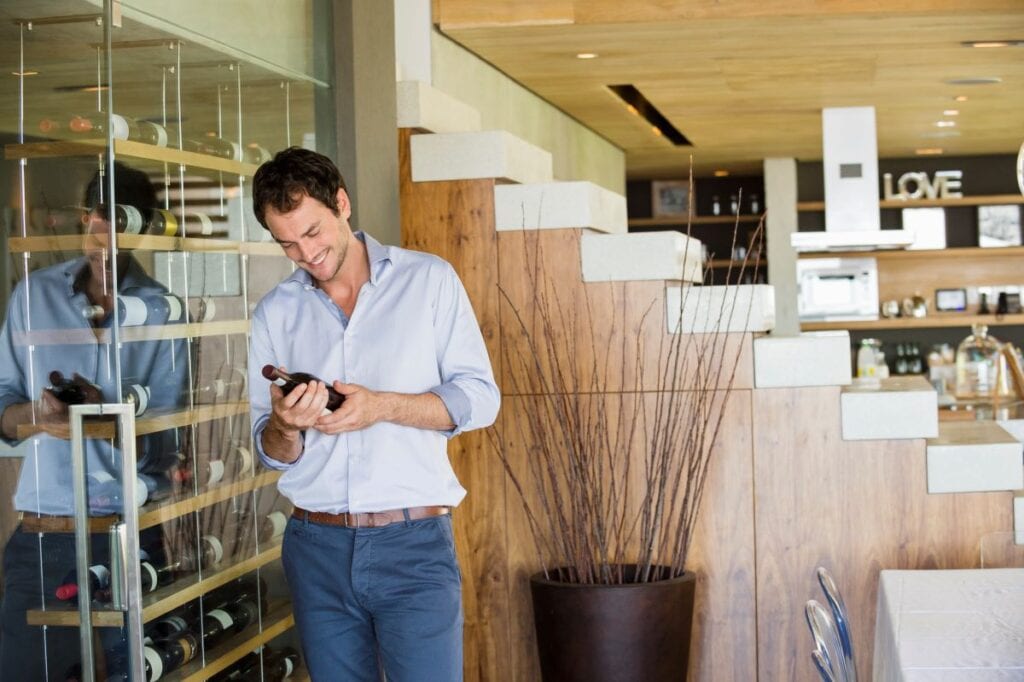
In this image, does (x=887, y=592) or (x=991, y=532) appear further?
(x=991, y=532)

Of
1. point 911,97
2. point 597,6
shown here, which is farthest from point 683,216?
point 597,6

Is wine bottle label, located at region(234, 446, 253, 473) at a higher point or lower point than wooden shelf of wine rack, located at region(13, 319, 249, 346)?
lower

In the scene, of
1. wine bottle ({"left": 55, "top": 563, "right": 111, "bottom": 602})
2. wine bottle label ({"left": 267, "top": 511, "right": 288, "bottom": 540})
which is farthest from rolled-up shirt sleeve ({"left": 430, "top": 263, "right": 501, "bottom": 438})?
wine bottle label ({"left": 267, "top": 511, "right": 288, "bottom": 540})

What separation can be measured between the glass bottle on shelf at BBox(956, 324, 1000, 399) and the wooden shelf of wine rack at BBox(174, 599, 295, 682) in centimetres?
499

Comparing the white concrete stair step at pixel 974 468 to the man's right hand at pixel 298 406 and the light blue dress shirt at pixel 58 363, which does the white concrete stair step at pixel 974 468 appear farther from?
the light blue dress shirt at pixel 58 363

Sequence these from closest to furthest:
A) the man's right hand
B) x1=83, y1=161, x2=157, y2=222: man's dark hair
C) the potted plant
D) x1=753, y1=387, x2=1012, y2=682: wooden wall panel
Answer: the man's right hand → x1=83, y1=161, x2=157, y2=222: man's dark hair → the potted plant → x1=753, y1=387, x2=1012, y2=682: wooden wall panel

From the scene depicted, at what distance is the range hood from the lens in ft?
23.7

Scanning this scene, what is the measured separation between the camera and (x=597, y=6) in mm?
4809

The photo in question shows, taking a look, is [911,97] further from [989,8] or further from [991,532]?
[991,532]

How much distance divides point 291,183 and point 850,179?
211 inches

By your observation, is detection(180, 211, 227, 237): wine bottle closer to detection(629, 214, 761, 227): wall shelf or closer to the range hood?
the range hood

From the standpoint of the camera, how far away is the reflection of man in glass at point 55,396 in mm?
2447

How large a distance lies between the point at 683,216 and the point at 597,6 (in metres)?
5.92

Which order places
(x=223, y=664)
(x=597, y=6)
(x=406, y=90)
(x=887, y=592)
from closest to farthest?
1. (x=223, y=664)
2. (x=887, y=592)
3. (x=406, y=90)
4. (x=597, y=6)
